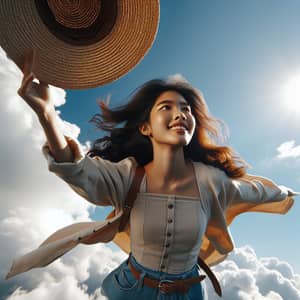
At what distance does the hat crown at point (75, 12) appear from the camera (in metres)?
1.96

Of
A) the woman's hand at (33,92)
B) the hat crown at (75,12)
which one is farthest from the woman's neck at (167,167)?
the hat crown at (75,12)

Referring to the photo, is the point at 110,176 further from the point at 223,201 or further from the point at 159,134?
the point at 223,201

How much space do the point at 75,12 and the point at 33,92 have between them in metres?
0.58

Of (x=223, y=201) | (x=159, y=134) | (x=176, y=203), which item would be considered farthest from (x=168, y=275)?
(x=159, y=134)

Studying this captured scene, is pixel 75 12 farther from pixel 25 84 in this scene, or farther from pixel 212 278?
pixel 212 278

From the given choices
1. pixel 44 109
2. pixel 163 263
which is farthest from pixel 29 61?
pixel 163 263

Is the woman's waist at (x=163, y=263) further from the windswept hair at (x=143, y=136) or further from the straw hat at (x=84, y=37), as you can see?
the straw hat at (x=84, y=37)

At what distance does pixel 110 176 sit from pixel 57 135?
0.46 metres

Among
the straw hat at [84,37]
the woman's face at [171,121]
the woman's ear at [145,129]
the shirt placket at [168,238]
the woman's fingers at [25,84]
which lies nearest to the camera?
the woman's fingers at [25,84]

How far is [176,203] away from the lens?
6.79ft

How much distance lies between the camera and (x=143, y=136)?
256 centimetres

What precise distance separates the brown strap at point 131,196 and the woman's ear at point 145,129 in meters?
0.34

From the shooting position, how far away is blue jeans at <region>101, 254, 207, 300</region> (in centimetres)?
197

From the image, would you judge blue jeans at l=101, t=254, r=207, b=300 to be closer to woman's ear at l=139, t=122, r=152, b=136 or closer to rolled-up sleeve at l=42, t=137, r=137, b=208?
rolled-up sleeve at l=42, t=137, r=137, b=208
